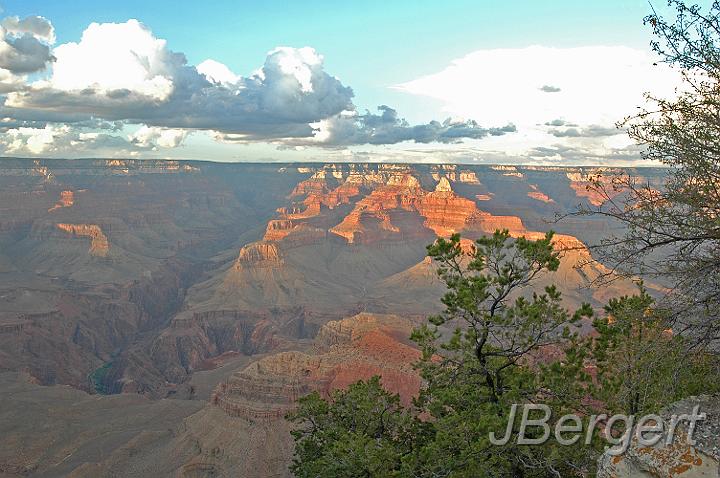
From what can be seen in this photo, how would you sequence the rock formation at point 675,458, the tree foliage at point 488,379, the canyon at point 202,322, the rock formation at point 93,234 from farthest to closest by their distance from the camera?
the rock formation at point 93,234 < the canyon at point 202,322 < the tree foliage at point 488,379 < the rock formation at point 675,458

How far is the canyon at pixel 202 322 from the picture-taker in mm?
46594

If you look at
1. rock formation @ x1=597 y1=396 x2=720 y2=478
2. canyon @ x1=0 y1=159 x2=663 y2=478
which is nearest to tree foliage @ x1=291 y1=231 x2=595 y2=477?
canyon @ x1=0 y1=159 x2=663 y2=478

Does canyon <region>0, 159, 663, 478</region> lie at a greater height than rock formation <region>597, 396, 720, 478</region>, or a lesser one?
lesser

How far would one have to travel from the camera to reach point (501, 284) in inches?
520

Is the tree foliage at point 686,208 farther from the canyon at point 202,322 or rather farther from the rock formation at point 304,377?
the rock formation at point 304,377

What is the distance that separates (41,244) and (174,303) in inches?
2382

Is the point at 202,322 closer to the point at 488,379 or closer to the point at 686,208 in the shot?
the point at 488,379

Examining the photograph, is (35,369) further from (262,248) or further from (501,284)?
(501,284)

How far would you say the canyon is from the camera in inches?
1834

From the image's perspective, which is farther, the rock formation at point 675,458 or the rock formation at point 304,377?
the rock formation at point 304,377

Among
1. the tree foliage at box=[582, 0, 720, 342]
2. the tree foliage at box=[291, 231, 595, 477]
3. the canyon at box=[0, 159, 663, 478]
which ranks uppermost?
the tree foliage at box=[582, 0, 720, 342]

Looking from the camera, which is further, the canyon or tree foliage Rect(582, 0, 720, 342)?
the canyon

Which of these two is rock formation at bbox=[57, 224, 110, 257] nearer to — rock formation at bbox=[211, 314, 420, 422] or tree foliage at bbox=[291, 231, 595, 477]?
rock formation at bbox=[211, 314, 420, 422]

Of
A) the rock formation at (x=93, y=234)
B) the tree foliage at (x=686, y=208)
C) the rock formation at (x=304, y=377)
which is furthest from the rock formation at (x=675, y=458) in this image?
the rock formation at (x=93, y=234)
